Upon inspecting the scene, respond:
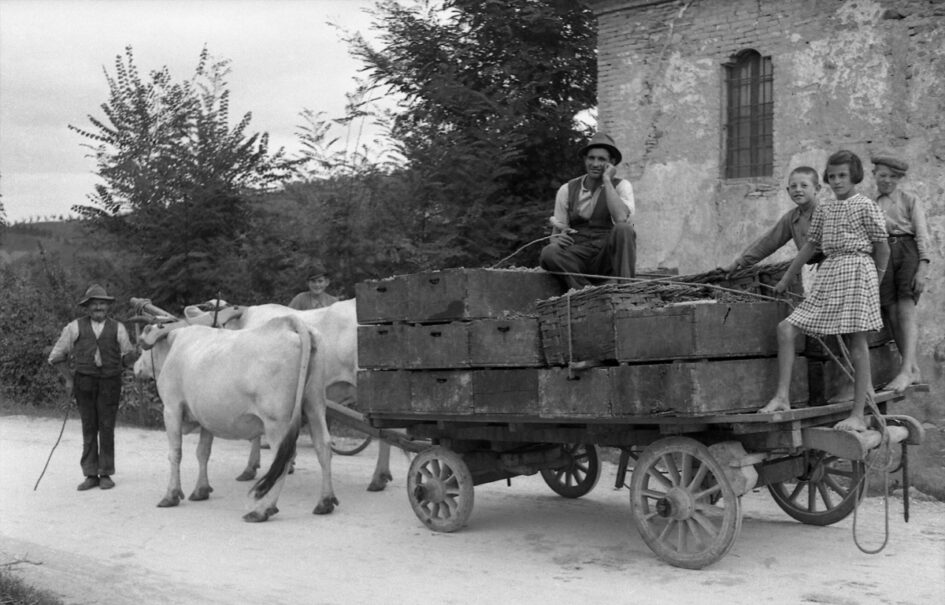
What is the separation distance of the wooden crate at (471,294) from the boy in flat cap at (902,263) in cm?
245

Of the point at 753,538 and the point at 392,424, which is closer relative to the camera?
the point at 753,538

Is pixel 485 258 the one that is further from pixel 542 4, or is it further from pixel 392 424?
pixel 392 424

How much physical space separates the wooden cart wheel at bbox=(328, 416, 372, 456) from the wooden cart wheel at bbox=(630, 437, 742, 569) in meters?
5.41

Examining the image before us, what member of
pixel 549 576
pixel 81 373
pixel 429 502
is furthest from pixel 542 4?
pixel 549 576

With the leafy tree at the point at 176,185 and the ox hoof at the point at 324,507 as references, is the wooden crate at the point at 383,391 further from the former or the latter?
the leafy tree at the point at 176,185

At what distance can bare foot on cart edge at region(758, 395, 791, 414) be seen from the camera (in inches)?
229

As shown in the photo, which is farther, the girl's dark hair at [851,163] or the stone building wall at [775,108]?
the stone building wall at [775,108]

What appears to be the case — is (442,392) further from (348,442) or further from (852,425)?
(348,442)

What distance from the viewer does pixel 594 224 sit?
7469mm

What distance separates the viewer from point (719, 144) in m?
12.3

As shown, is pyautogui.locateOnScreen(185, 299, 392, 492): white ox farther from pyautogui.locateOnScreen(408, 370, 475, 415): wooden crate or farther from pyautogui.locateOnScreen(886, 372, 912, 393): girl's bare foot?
pyautogui.locateOnScreen(886, 372, 912, 393): girl's bare foot

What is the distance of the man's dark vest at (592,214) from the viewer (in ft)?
24.3

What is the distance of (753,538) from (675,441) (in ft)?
3.95

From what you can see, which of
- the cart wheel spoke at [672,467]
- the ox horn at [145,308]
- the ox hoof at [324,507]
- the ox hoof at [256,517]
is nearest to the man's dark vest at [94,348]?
the ox horn at [145,308]
